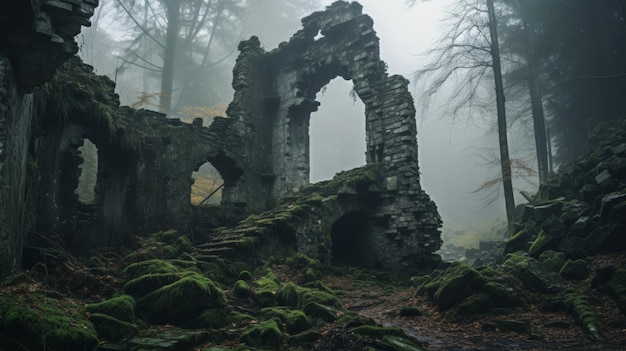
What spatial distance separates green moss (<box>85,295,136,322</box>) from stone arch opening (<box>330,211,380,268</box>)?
959 cm

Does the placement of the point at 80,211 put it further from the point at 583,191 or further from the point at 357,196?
the point at 583,191

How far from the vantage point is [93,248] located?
11.0 m

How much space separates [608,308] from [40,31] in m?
9.54

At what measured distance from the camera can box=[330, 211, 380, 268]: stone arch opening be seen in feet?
46.0

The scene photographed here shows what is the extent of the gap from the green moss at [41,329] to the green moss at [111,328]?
9.2 inches

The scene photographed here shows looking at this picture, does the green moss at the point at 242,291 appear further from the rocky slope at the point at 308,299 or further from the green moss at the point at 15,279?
the green moss at the point at 15,279

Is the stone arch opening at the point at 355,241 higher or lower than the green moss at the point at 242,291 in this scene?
higher

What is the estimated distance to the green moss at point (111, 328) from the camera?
467cm

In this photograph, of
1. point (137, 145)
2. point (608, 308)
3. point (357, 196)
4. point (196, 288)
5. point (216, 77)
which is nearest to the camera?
point (196, 288)

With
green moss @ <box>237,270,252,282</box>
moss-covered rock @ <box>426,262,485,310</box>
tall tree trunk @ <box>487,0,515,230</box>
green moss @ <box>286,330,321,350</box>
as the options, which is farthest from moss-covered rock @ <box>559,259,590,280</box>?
tall tree trunk @ <box>487,0,515,230</box>

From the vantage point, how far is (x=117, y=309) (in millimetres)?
5270

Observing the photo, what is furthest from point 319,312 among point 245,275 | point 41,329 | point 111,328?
point 41,329

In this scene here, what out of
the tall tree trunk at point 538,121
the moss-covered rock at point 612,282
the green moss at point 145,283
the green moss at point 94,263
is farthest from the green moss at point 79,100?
the tall tree trunk at point 538,121

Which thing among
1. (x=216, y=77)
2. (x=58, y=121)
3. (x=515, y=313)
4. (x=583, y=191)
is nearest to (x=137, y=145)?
(x=58, y=121)
